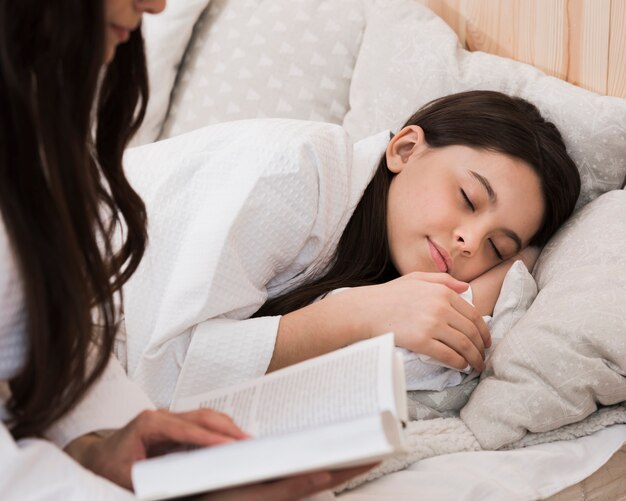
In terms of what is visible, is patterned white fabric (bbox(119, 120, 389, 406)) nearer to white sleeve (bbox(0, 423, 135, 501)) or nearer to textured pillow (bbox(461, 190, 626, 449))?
textured pillow (bbox(461, 190, 626, 449))

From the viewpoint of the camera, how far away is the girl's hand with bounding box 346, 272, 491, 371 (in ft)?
3.85

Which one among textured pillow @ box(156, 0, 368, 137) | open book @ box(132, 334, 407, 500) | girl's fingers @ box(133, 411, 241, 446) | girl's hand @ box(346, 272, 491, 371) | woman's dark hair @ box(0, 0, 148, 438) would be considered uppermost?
woman's dark hair @ box(0, 0, 148, 438)

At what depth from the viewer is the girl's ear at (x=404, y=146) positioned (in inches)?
56.9

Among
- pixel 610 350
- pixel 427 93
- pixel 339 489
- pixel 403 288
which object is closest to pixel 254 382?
pixel 339 489

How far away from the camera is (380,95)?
1.65 m

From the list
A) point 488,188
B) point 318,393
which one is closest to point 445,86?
point 488,188

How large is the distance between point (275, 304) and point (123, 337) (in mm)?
242

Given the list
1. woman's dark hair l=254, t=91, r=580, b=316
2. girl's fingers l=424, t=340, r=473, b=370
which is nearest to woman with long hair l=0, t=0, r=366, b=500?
girl's fingers l=424, t=340, r=473, b=370

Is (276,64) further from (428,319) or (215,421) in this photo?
(215,421)

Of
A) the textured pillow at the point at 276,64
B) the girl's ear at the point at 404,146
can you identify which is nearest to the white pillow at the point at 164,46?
the textured pillow at the point at 276,64

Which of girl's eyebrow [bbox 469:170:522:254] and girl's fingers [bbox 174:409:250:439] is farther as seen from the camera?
girl's eyebrow [bbox 469:170:522:254]

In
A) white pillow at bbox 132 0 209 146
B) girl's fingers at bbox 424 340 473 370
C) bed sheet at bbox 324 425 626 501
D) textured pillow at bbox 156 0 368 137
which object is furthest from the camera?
white pillow at bbox 132 0 209 146

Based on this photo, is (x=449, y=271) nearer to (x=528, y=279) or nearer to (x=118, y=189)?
(x=528, y=279)

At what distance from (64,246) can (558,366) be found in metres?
0.68
